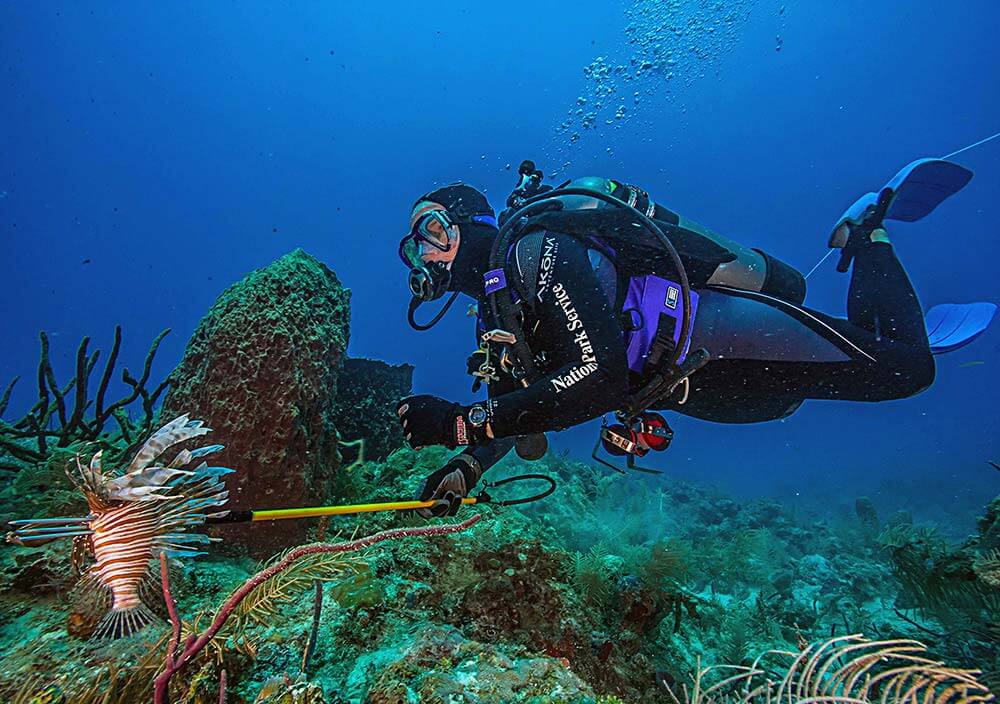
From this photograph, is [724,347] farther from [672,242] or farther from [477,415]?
[477,415]

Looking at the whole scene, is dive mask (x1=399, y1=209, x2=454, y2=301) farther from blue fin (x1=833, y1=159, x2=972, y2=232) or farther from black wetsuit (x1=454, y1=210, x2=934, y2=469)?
blue fin (x1=833, y1=159, x2=972, y2=232)

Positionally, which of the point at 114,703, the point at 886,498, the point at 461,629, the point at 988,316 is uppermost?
the point at 988,316

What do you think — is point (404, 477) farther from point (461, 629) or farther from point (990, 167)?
point (990, 167)

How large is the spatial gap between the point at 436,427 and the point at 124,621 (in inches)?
73.9

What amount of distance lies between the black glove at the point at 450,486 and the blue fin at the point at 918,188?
431cm

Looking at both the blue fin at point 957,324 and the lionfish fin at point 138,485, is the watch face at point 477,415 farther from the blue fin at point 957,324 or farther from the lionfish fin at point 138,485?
the blue fin at point 957,324

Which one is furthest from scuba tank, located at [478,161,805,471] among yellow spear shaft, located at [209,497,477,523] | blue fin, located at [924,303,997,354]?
blue fin, located at [924,303,997,354]

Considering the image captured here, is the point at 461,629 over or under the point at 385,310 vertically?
under

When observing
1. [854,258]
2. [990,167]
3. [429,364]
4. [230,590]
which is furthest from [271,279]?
[990,167]

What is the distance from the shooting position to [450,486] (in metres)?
3.55

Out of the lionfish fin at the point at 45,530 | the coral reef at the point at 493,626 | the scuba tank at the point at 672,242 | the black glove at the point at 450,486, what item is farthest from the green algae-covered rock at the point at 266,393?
the scuba tank at the point at 672,242

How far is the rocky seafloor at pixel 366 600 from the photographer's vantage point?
178 centimetres

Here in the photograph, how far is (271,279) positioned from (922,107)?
92829mm

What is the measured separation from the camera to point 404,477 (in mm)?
5156
